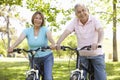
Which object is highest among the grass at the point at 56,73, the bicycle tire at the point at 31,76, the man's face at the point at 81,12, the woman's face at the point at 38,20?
the man's face at the point at 81,12

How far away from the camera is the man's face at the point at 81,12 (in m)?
5.95

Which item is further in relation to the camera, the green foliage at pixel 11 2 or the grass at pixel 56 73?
the green foliage at pixel 11 2

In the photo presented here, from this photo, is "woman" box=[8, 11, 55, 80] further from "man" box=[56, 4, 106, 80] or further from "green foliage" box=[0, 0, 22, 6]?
"green foliage" box=[0, 0, 22, 6]

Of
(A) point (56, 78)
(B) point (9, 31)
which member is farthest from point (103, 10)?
(B) point (9, 31)

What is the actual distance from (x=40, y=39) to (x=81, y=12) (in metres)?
1.01

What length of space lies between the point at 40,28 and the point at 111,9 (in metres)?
22.5

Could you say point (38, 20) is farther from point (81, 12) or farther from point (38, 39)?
point (81, 12)

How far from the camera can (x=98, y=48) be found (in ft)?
20.7

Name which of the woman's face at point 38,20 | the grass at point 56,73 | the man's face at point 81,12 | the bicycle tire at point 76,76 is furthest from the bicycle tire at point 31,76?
the grass at point 56,73

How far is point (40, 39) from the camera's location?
656 cm

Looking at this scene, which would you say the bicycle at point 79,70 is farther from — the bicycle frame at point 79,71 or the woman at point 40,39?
the woman at point 40,39

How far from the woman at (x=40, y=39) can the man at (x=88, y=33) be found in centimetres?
42

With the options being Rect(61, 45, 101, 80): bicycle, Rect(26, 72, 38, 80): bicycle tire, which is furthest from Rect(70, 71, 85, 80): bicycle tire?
Rect(26, 72, 38, 80): bicycle tire

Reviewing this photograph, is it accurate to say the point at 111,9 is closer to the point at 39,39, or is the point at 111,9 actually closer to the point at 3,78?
the point at 3,78
